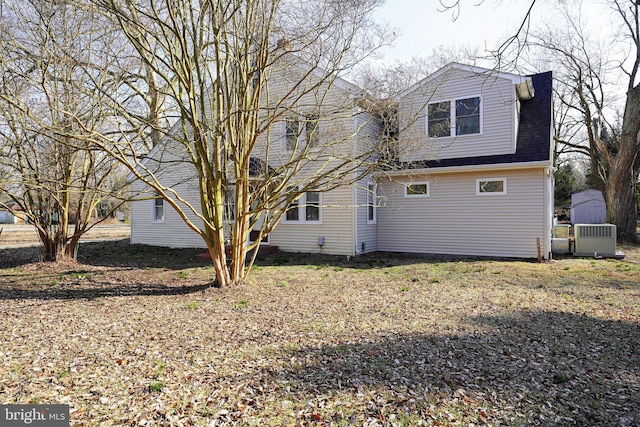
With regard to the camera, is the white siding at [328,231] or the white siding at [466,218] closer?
the white siding at [466,218]

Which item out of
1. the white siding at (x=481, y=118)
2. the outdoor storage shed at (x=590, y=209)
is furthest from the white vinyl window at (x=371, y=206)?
the outdoor storage shed at (x=590, y=209)

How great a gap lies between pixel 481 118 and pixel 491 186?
206 cm

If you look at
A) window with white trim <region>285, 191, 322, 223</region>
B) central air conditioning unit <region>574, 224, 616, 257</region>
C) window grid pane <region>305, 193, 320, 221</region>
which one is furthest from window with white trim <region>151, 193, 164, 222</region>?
central air conditioning unit <region>574, 224, 616, 257</region>

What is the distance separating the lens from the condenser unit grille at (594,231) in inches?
491

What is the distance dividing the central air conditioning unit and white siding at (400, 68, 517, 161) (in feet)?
12.1

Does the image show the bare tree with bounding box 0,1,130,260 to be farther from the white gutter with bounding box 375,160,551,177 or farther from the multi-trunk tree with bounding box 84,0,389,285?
the white gutter with bounding box 375,160,551,177

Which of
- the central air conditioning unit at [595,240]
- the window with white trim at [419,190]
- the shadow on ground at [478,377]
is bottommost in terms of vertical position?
the shadow on ground at [478,377]

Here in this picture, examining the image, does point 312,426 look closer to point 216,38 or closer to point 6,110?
point 216,38

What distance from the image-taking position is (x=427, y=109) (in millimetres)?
12805

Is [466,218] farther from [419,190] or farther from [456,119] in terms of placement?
[456,119]

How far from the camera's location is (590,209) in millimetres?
27812

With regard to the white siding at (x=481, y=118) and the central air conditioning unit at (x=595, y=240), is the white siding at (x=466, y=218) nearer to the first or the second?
the white siding at (x=481, y=118)

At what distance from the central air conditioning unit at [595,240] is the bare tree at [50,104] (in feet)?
42.8

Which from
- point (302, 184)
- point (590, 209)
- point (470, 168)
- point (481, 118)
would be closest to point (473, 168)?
point (470, 168)
